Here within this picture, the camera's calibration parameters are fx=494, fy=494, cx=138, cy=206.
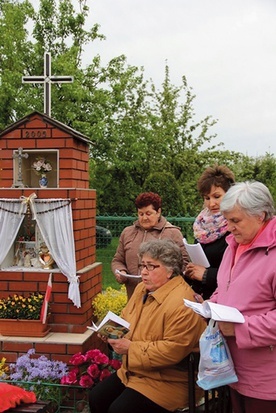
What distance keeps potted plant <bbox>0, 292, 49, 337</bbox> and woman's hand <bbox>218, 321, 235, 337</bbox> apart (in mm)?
2489

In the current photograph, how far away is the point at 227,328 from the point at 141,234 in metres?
2.03

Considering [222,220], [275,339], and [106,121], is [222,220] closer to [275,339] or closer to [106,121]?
[275,339]

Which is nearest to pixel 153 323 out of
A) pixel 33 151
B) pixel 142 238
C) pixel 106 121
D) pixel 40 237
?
pixel 142 238

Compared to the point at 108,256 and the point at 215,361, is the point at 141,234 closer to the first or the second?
the point at 215,361

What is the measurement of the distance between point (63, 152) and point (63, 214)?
60cm

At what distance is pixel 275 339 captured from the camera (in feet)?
7.41

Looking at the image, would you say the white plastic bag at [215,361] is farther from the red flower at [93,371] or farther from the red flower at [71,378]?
the red flower at [71,378]

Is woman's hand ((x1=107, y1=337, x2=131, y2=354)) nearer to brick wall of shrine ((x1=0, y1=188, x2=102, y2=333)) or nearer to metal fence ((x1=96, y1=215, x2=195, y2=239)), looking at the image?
brick wall of shrine ((x1=0, y1=188, x2=102, y2=333))

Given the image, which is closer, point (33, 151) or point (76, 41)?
point (33, 151)

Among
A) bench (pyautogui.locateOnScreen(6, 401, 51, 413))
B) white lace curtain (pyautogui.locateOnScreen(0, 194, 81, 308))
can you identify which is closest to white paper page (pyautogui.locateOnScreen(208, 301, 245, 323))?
bench (pyautogui.locateOnScreen(6, 401, 51, 413))

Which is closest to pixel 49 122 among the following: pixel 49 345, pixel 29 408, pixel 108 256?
pixel 49 345

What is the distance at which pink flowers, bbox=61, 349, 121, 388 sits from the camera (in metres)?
3.66

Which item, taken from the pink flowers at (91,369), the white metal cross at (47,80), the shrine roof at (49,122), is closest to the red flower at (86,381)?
the pink flowers at (91,369)

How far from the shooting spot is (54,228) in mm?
4637
